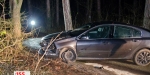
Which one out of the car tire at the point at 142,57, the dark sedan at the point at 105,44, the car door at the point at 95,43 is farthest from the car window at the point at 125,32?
the car tire at the point at 142,57

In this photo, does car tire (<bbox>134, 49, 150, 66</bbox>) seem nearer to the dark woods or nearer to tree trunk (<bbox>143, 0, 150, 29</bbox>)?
tree trunk (<bbox>143, 0, 150, 29</bbox>)

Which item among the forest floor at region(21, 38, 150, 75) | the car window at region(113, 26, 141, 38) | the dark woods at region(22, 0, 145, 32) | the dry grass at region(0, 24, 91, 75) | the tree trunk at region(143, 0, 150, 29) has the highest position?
the dark woods at region(22, 0, 145, 32)

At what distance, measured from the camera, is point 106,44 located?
29.5 feet

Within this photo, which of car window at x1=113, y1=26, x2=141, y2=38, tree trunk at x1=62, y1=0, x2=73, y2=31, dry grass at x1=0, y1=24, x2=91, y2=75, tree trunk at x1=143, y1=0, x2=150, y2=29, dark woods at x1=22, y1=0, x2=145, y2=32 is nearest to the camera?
dry grass at x1=0, y1=24, x2=91, y2=75

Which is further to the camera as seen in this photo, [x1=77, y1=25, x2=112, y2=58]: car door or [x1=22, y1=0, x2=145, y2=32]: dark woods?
[x1=22, y1=0, x2=145, y2=32]: dark woods

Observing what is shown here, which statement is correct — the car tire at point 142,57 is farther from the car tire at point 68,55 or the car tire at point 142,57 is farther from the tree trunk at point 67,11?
the tree trunk at point 67,11

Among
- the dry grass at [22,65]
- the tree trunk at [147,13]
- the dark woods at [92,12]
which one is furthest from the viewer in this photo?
the dark woods at [92,12]

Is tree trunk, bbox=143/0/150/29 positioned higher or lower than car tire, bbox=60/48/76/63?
higher

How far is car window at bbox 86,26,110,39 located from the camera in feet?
29.7

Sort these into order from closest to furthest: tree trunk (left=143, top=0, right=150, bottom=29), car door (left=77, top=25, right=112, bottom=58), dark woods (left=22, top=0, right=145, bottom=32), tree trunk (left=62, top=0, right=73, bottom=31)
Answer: car door (left=77, top=25, right=112, bottom=58), tree trunk (left=143, top=0, right=150, bottom=29), tree trunk (left=62, top=0, right=73, bottom=31), dark woods (left=22, top=0, right=145, bottom=32)

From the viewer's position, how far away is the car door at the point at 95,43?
8977mm

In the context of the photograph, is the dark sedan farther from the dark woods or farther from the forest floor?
the dark woods

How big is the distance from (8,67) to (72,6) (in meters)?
31.9

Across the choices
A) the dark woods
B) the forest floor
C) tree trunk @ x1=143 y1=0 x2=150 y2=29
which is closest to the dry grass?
the forest floor
